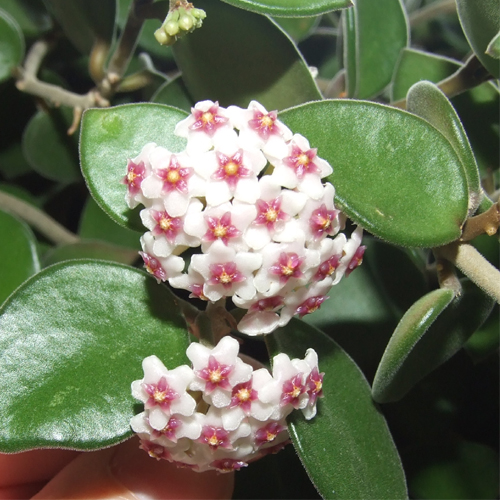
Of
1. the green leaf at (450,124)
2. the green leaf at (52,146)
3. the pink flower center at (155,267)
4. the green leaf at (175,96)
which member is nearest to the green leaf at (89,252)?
the green leaf at (52,146)

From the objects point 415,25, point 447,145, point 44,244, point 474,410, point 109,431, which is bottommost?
point 474,410

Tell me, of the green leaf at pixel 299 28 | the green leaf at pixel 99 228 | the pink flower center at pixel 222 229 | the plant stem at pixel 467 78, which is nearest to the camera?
the pink flower center at pixel 222 229

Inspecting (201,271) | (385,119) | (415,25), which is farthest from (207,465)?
(415,25)

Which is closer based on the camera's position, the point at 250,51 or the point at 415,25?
the point at 250,51

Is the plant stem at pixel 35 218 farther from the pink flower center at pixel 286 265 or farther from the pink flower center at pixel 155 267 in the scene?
the pink flower center at pixel 286 265

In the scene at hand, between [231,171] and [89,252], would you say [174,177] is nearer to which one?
[231,171]

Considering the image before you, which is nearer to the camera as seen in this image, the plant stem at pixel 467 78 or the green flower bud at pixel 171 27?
the green flower bud at pixel 171 27

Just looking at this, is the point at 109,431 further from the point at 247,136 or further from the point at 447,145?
the point at 447,145
